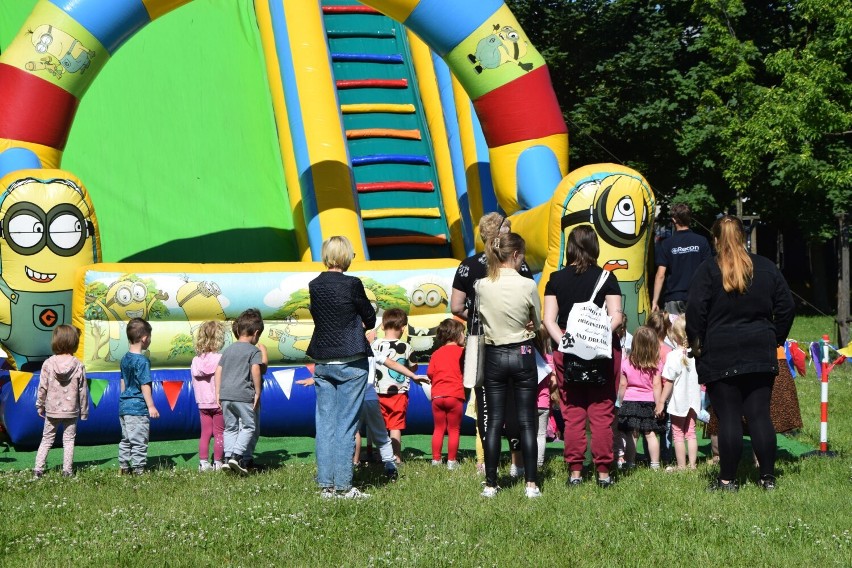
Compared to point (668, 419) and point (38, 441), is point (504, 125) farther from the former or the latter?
point (38, 441)

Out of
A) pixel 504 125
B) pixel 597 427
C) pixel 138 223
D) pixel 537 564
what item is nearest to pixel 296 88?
pixel 138 223

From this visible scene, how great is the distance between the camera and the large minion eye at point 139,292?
25.8 ft

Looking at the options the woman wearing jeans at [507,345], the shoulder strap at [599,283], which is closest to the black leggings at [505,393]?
the woman wearing jeans at [507,345]

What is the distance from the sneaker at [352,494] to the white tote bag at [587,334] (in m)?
1.27

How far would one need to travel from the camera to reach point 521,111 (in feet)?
29.2

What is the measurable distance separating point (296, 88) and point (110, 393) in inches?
168

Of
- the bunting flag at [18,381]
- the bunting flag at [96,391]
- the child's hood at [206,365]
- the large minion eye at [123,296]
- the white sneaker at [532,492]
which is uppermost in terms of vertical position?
the large minion eye at [123,296]

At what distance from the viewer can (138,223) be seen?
35.9ft

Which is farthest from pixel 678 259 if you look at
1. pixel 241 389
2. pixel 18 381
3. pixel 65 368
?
pixel 18 381

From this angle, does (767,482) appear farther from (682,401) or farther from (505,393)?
(505,393)

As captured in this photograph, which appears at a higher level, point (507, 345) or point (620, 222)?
point (620, 222)

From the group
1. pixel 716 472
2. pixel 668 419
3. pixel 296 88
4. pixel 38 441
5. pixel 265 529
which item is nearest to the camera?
pixel 265 529

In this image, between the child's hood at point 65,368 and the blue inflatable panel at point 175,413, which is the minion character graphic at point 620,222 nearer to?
the blue inflatable panel at point 175,413

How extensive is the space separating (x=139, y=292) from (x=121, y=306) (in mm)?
160
